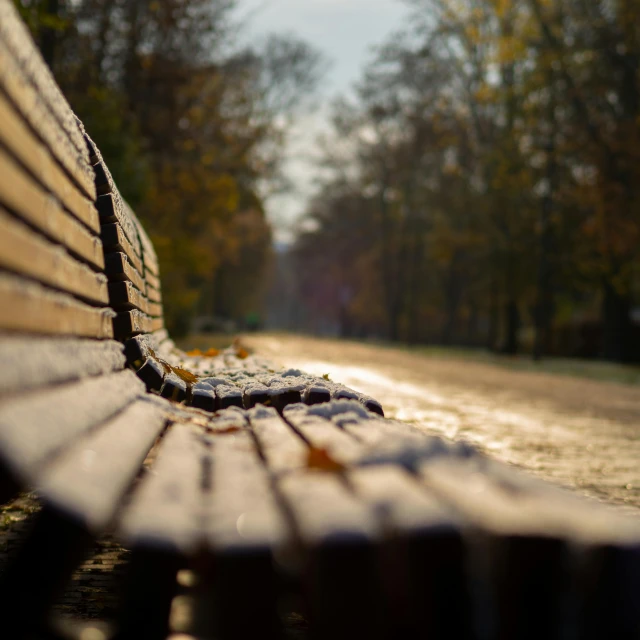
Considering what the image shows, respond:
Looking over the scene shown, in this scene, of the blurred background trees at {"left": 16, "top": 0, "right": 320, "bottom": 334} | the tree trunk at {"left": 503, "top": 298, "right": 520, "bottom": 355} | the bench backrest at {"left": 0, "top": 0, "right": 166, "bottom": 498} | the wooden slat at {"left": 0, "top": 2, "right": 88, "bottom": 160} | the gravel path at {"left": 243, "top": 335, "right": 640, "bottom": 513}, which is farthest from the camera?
the tree trunk at {"left": 503, "top": 298, "right": 520, "bottom": 355}

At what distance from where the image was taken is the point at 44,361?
172 cm

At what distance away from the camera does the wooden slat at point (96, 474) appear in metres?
1.32

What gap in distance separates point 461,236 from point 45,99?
25590 millimetres

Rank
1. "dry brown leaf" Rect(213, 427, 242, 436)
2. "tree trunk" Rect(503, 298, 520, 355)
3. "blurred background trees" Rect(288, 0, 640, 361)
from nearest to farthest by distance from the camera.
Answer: "dry brown leaf" Rect(213, 427, 242, 436)
"blurred background trees" Rect(288, 0, 640, 361)
"tree trunk" Rect(503, 298, 520, 355)

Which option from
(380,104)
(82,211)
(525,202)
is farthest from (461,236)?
(82,211)

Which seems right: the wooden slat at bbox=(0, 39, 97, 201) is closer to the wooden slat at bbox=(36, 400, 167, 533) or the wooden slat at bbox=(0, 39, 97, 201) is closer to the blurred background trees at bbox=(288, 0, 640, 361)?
the wooden slat at bbox=(36, 400, 167, 533)

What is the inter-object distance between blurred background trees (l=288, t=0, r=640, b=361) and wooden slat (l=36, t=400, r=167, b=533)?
61.7ft

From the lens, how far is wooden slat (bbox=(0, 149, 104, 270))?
62.8 inches

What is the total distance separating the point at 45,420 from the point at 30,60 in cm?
92

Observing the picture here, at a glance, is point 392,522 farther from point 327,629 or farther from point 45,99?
point 45,99

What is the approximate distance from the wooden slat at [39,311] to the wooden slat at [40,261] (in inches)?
1.1

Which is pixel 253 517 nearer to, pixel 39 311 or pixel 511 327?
pixel 39 311

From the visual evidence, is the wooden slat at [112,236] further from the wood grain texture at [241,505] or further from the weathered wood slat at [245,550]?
the weathered wood slat at [245,550]

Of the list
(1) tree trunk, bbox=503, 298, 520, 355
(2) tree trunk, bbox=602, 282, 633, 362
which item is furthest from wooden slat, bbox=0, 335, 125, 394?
(1) tree trunk, bbox=503, 298, 520, 355
